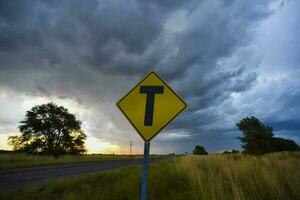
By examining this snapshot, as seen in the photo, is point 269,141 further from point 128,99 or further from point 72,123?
point 128,99

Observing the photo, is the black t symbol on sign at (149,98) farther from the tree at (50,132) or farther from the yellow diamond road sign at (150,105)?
the tree at (50,132)

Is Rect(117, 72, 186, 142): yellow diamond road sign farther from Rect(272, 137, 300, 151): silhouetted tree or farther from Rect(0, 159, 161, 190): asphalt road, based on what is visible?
Rect(272, 137, 300, 151): silhouetted tree

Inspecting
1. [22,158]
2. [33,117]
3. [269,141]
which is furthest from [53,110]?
[269,141]

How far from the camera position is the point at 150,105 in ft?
15.0

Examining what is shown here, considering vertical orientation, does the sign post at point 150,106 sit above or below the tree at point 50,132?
below

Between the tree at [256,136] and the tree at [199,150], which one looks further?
the tree at [199,150]

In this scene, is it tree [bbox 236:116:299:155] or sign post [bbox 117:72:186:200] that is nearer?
sign post [bbox 117:72:186:200]

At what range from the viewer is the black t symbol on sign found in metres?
4.45

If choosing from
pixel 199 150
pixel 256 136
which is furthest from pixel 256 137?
pixel 199 150

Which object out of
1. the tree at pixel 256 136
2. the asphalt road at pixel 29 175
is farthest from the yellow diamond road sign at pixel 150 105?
the tree at pixel 256 136

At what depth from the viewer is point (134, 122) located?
178 inches

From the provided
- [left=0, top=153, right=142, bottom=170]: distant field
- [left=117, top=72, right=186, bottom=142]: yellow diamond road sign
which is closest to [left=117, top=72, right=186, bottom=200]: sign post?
[left=117, top=72, right=186, bottom=142]: yellow diamond road sign

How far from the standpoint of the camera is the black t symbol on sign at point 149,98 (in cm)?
445

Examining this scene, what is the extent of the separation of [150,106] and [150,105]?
0.02m
